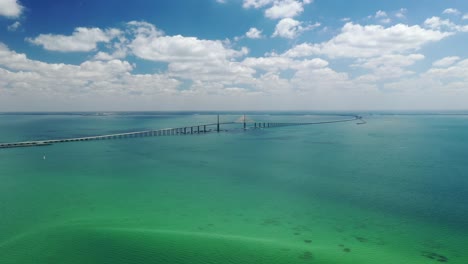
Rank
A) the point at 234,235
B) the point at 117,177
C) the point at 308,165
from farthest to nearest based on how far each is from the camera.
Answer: the point at 308,165
the point at 117,177
the point at 234,235

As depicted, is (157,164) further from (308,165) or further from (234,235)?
(234,235)

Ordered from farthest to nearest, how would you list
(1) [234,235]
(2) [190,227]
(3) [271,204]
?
(3) [271,204], (2) [190,227], (1) [234,235]

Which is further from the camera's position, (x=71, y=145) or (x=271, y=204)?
(x=71, y=145)

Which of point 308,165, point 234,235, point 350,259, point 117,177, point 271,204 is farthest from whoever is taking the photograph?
point 308,165

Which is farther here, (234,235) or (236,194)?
(236,194)

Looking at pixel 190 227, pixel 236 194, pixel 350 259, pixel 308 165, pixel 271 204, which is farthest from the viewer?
pixel 308 165

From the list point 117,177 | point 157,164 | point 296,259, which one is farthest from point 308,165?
point 296,259

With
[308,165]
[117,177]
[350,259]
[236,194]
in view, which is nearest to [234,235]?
[350,259]

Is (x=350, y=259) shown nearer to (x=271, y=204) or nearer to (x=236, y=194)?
(x=271, y=204)
